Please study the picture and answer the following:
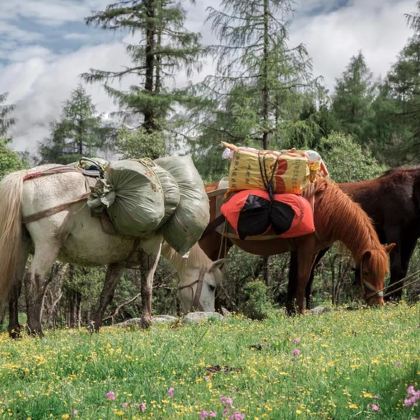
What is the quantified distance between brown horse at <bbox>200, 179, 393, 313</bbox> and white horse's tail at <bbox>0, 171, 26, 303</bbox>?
16.5 ft

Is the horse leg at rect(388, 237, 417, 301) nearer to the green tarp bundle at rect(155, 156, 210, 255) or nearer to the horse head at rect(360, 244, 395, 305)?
the horse head at rect(360, 244, 395, 305)

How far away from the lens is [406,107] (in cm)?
3466

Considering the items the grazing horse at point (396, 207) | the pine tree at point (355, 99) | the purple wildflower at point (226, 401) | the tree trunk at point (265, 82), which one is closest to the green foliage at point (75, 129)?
the pine tree at point (355, 99)

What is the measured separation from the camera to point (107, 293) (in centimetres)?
927

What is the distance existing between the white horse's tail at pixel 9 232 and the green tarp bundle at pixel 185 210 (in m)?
2.09

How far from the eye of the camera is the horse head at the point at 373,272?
10961 mm

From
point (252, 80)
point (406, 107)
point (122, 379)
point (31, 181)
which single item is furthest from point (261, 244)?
point (406, 107)

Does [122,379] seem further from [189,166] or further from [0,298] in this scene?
[189,166]

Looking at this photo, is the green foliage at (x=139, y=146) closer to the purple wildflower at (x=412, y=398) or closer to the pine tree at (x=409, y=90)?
the pine tree at (x=409, y=90)

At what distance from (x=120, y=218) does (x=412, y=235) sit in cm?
709

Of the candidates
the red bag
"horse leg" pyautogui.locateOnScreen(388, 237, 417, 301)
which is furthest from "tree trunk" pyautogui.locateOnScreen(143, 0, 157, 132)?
the red bag

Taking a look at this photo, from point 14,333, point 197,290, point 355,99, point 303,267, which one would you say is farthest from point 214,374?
point 355,99

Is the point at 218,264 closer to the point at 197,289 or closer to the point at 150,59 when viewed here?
the point at 197,289

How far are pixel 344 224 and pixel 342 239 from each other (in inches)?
12.1
